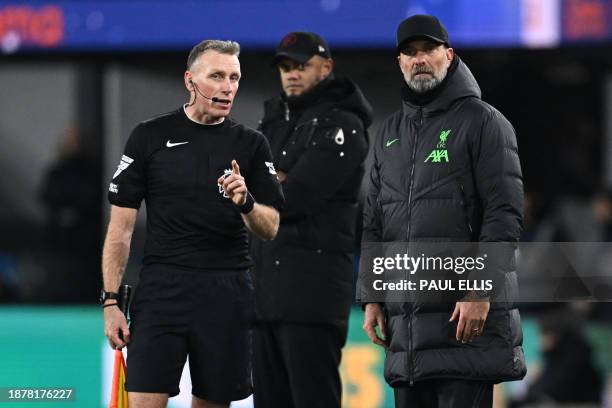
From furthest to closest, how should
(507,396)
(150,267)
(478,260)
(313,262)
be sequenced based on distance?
(507,396)
(313,262)
(150,267)
(478,260)

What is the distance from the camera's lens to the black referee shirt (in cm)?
509

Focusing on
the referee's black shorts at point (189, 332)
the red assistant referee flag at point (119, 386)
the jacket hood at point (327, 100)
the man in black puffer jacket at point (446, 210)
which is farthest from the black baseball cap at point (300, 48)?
the red assistant referee flag at point (119, 386)

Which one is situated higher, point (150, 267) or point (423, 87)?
point (423, 87)

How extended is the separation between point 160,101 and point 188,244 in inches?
215

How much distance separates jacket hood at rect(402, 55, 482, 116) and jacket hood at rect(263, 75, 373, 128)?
3.84 ft

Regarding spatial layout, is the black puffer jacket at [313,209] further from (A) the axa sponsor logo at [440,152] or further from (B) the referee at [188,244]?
(A) the axa sponsor logo at [440,152]

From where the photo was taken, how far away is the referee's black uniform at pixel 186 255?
5066mm

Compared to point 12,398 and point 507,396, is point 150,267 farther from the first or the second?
point 507,396

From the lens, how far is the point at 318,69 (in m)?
6.18

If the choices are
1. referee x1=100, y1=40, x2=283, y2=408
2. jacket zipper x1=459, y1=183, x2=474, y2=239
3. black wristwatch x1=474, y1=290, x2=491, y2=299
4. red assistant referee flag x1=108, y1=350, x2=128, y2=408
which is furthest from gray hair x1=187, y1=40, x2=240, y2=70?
black wristwatch x1=474, y1=290, x2=491, y2=299

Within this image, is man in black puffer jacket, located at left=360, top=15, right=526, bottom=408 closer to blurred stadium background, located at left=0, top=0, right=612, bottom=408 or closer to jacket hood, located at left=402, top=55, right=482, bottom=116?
jacket hood, located at left=402, top=55, right=482, bottom=116

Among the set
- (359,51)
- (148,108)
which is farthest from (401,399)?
(148,108)

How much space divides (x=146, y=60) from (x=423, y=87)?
5612 mm

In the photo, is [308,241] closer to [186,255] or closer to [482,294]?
[186,255]
